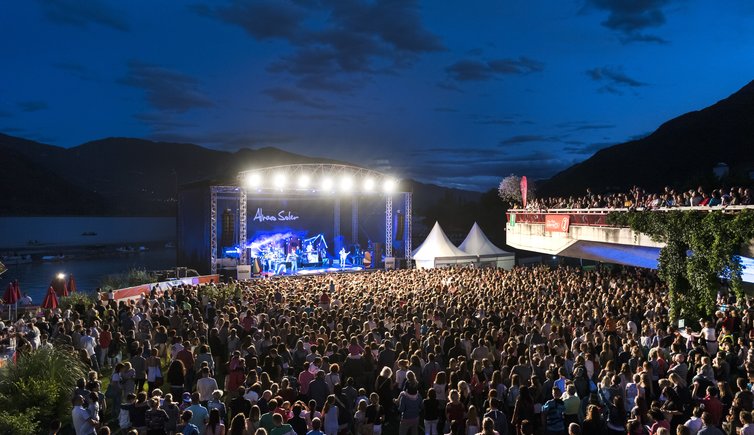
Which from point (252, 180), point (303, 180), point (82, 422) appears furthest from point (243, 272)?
point (82, 422)

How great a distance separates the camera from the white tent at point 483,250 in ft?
110

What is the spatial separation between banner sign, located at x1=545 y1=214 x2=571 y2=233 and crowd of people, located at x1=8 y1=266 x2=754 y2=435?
10.9 metres

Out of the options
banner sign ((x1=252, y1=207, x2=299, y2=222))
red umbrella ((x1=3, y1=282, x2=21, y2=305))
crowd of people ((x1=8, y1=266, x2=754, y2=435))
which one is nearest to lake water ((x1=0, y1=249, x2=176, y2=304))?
banner sign ((x1=252, y1=207, x2=299, y2=222))

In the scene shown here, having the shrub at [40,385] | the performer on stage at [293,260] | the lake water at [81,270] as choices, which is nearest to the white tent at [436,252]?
the performer on stage at [293,260]

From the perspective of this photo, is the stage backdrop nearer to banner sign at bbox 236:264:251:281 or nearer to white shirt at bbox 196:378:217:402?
banner sign at bbox 236:264:251:281

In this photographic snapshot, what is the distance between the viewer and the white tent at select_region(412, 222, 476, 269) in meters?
32.2

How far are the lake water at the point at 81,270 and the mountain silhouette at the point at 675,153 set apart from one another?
55.3 metres

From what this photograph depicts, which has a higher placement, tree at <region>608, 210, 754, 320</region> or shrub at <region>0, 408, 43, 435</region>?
tree at <region>608, 210, 754, 320</region>

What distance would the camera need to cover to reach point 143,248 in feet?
275

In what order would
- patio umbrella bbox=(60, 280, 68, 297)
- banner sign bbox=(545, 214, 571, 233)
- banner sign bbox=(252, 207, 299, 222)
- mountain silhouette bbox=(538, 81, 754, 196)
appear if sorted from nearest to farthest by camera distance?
patio umbrella bbox=(60, 280, 68, 297)
banner sign bbox=(545, 214, 571, 233)
banner sign bbox=(252, 207, 299, 222)
mountain silhouette bbox=(538, 81, 754, 196)

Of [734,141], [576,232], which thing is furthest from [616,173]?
[576,232]

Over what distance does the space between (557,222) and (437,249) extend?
23.5 feet

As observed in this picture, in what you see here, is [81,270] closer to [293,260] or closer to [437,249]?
[293,260]

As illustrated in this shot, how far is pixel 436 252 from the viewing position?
32.3 m
